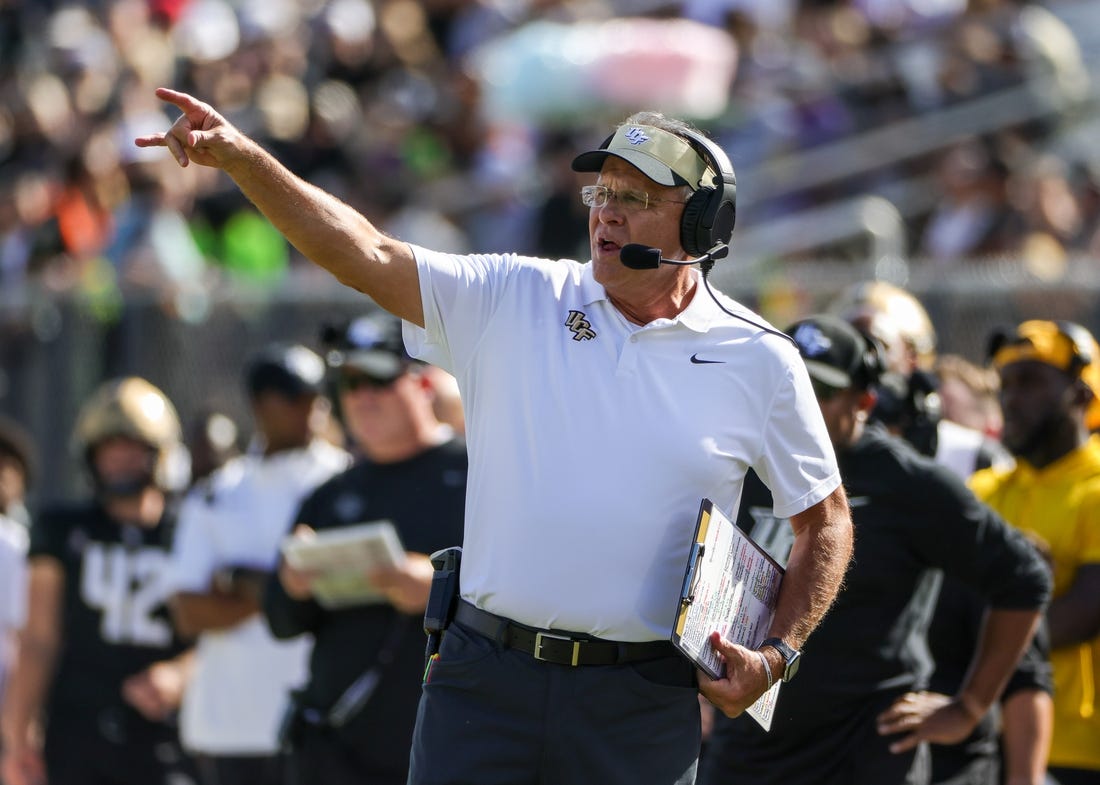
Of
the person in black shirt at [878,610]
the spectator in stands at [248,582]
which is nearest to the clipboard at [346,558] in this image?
the spectator in stands at [248,582]

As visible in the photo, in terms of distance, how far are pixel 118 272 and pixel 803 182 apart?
179 inches

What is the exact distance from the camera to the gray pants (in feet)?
13.9

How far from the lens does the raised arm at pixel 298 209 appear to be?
3916 millimetres

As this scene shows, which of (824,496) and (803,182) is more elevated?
(803,182)

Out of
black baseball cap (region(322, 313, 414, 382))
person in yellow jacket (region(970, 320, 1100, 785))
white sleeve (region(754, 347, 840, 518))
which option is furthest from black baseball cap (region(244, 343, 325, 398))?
white sleeve (region(754, 347, 840, 518))

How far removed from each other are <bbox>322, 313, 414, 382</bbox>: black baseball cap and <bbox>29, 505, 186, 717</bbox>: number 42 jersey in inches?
72.4

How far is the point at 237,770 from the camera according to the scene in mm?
7461

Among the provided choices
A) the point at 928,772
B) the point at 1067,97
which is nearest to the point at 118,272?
the point at 1067,97

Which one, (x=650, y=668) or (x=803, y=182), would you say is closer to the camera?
(x=650, y=668)

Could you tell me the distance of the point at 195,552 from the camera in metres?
7.44

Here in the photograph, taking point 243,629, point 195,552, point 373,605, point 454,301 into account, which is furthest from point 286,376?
point 454,301

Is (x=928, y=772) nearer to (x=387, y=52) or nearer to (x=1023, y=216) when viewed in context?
(x=1023, y=216)

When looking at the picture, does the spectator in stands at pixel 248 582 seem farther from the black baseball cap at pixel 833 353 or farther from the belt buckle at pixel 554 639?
the belt buckle at pixel 554 639

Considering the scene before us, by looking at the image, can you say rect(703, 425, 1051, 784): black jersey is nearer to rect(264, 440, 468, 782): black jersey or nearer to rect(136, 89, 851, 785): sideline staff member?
rect(136, 89, 851, 785): sideline staff member
